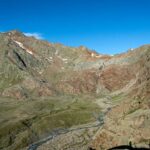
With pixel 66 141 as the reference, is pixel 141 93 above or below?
above

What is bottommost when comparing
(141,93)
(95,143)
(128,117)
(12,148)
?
(12,148)

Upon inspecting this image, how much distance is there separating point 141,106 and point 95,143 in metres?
9.59

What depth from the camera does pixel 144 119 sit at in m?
48.9

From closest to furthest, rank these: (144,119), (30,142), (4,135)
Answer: (144,119) < (30,142) < (4,135)

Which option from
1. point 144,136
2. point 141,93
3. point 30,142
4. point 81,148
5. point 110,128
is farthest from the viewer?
point 30,142

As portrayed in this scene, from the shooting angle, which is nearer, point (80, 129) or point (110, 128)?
point (110, 128)

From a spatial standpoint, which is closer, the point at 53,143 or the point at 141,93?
the point at 141,93

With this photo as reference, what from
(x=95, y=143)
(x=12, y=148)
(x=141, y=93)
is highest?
(x=141, y=93)

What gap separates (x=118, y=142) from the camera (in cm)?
4816

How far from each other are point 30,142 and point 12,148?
11149 millimetres

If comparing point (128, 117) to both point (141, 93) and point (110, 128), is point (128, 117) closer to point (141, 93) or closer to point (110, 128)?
point (110, 128)

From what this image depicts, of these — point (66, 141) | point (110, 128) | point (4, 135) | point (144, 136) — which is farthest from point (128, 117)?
point (4, 135)

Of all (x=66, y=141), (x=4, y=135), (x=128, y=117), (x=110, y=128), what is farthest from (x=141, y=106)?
(x=4, y=135)

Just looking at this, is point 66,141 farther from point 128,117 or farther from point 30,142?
point 128,117
